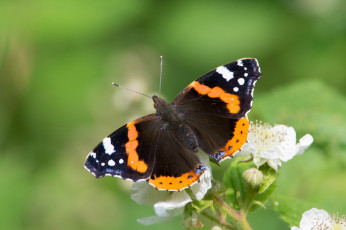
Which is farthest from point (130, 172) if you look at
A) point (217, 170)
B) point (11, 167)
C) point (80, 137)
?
point (80, 137)

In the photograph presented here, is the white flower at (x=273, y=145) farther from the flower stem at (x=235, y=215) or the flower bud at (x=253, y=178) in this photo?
the flower stem at (x=235, y=215)

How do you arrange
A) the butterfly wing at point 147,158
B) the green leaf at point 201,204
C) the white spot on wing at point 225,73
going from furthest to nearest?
the white spot on wing at point 225,73, the butterfly wing at point 147,158, the green leaf at point 201,204

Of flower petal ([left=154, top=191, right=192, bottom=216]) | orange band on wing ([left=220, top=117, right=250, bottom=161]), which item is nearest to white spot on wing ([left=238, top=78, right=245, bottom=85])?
orange band on wing ([left=220, top=117, right=250, bottom=161])

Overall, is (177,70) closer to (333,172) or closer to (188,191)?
(333,172)

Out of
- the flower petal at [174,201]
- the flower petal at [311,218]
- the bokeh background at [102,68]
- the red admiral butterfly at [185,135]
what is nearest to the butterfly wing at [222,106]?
the red admiral butterfly at [185,135]

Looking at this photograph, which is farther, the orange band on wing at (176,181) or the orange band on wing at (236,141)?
the orange band on wing at (236,141)

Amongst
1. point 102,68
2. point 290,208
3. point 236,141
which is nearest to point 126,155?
point 236,141

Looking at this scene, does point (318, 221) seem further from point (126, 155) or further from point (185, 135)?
point (126, 155)
